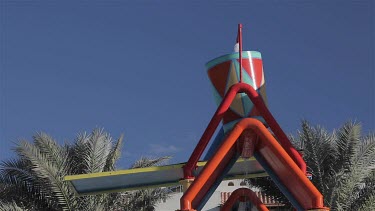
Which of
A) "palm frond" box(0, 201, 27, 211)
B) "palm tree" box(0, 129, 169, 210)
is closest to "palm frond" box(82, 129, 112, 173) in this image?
"palm tree" box(0, 129, 169, 210)

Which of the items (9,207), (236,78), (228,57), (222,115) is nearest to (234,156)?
(222,115)

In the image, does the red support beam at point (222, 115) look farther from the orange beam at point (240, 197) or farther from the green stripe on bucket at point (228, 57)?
the orange beam at point (240, 197)

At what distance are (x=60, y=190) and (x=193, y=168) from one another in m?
6.29

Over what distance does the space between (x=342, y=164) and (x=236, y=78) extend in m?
6.27

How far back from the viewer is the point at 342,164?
55.7ft

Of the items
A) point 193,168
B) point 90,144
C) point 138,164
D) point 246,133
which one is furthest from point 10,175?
point 246,133

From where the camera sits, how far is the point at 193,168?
11219 mm

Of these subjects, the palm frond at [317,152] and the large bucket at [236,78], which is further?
the palm frond at [317,152]

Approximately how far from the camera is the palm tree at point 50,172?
647 inches

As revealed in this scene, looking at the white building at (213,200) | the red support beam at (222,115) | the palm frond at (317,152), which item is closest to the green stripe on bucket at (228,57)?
the red support beam at (222,115)

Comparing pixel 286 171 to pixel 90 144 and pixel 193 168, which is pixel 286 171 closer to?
pixel 193 168

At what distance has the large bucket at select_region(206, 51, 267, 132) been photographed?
11781mm

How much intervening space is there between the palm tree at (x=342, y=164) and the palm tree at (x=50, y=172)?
5618mm

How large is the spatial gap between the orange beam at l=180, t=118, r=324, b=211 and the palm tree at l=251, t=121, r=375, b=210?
602 cm
